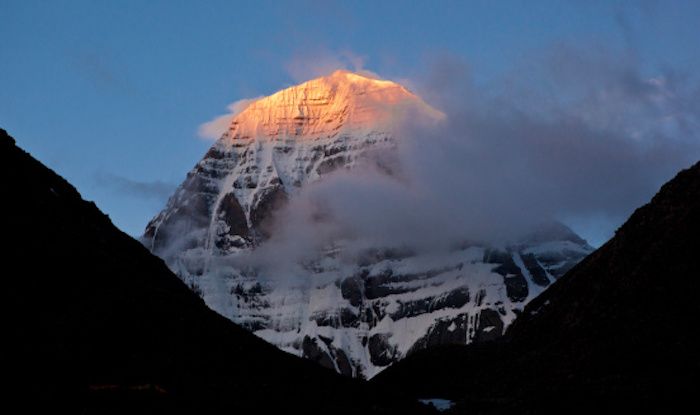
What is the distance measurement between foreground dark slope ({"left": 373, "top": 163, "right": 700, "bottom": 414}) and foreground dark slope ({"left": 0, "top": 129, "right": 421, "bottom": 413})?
12.4m

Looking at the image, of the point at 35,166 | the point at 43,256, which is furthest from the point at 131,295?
the point at 35,166

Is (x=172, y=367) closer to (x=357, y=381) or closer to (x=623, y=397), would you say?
(x=357, y=381)

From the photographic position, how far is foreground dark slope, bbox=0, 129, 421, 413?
217ft

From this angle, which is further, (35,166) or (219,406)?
(35,166)

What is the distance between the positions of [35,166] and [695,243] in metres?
49.3

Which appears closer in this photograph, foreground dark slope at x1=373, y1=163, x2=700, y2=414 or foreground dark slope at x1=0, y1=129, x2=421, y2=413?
foreground dark slope at x1=0, y1=129, x2=421, y2=413

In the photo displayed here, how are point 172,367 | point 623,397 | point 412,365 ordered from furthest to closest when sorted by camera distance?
1. point 412,365
2. point 623,397
3. point 172,367

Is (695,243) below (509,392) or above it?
above

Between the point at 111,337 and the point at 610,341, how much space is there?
121 ft

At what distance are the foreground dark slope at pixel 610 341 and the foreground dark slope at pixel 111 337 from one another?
12.4 meters

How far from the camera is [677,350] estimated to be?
279 ft

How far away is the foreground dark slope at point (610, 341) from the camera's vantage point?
81.3m

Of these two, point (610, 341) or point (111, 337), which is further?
point (610, 341)

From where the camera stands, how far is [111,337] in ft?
242
